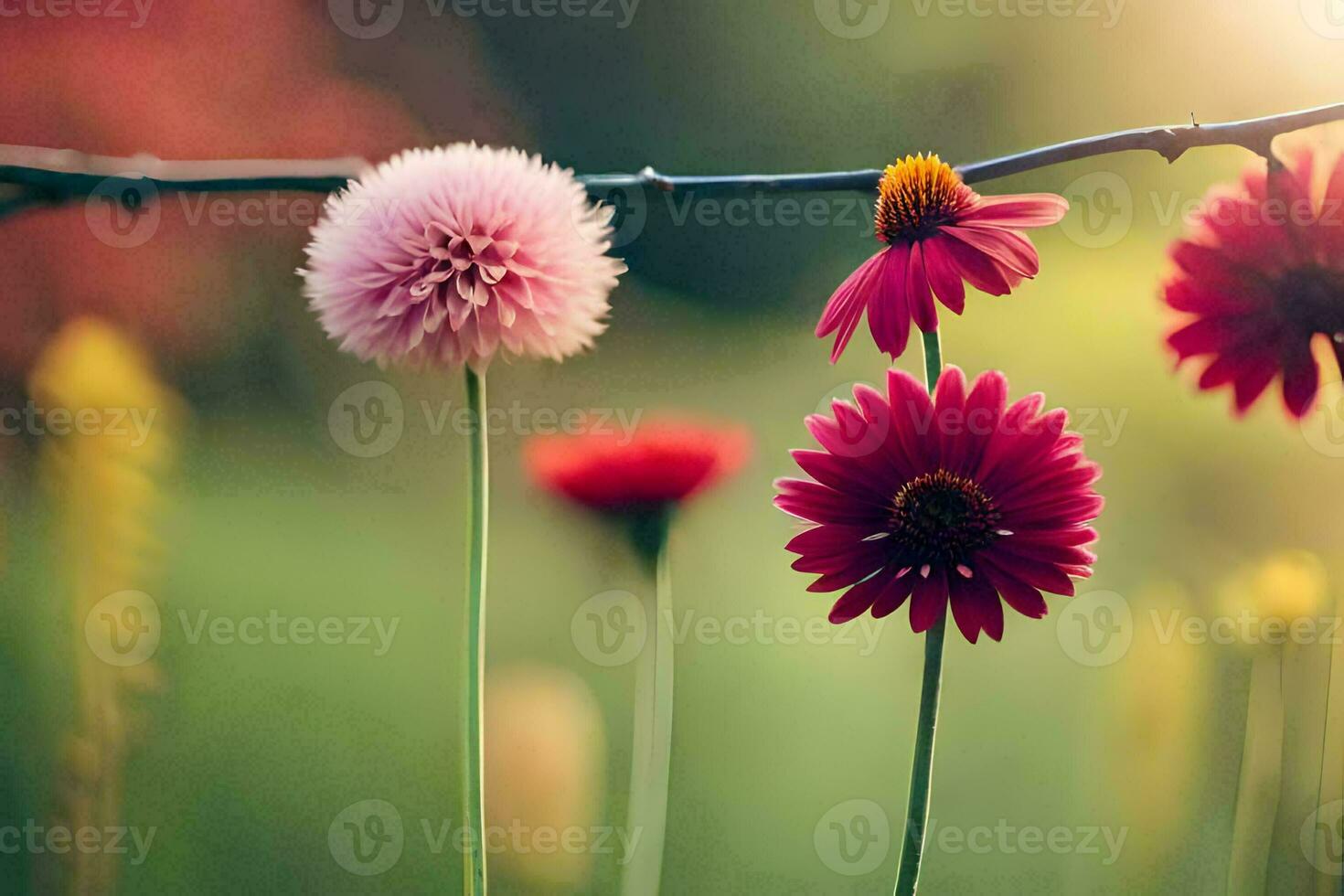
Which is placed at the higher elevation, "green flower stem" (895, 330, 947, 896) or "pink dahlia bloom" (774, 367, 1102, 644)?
"pink dahlia bloom" (774, 367, 1102, 644)

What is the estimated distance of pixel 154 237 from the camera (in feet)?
Result: 2.39

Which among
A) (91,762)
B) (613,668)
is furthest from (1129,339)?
(91,762)

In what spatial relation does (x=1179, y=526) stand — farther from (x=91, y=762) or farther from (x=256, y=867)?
(x=91, y=762)

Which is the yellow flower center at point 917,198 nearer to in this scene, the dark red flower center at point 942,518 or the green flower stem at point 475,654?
the dark red flower center at point 942,518

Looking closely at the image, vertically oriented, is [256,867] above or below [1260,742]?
below

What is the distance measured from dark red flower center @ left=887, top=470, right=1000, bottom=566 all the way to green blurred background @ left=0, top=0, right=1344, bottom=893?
0.09 meters

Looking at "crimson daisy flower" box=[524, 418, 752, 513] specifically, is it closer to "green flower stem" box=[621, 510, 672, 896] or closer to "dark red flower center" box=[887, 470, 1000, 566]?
"green flower stem" box=[621, 510, 672, 896]

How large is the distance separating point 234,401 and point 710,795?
458 mm

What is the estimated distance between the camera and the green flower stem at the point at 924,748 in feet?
2.22

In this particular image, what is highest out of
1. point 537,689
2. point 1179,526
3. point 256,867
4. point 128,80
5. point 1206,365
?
point 128,80

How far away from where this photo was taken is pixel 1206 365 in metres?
0.74

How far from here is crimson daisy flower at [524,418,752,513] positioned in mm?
719

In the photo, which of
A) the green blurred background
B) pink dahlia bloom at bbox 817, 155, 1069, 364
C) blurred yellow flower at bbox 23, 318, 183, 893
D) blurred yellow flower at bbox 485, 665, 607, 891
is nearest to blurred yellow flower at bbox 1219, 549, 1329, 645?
the green blurred background

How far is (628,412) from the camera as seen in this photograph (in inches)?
28.5
